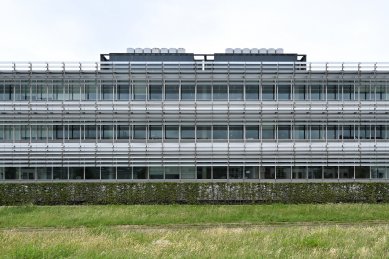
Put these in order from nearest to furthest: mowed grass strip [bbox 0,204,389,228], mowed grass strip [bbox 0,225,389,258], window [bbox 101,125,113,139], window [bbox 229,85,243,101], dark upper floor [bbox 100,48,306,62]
Answer: mowed grass strip [bbox 0,225,389,258] < mowed grass strip [bbox 0,204,389,228] < window [bbox 101,125,113,139] < window [bbox 229,85,243,101] < dark upper floor [bbox 100,48,306,62]

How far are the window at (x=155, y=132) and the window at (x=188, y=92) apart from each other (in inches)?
142

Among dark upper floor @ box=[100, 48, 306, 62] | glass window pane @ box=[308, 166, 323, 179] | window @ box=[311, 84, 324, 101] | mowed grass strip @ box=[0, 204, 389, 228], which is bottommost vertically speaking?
mowed grass strip @ box=[0, 204, 389, 228]

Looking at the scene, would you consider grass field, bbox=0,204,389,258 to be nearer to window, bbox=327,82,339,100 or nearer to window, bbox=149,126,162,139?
window, bbox=149,126,162,139

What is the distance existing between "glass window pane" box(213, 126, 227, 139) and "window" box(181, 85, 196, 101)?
3568mm

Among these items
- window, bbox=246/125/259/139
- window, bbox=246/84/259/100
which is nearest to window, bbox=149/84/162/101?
window, bbox=246/84/259/100

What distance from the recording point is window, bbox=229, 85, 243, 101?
141ft

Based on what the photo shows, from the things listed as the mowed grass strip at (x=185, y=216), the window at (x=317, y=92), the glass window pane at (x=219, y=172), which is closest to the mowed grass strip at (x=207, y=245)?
the mowed grass strip at (x=185, y=216)

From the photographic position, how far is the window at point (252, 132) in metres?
42.7

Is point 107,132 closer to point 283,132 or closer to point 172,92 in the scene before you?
point 172,92

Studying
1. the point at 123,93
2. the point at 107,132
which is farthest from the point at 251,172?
the point at 123,93

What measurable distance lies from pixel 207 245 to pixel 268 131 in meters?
29.1

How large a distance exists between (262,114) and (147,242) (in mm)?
28109

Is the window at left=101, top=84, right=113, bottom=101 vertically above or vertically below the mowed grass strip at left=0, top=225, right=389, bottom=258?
above

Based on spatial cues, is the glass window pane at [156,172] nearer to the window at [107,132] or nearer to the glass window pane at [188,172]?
the glass window pane at [188,172]
